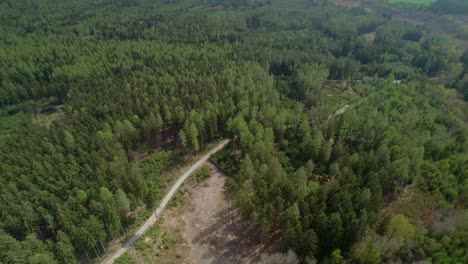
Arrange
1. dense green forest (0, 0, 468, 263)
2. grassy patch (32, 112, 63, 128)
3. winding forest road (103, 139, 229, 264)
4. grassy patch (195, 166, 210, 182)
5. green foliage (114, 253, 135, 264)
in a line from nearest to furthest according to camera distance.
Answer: dense green forest (0, 0, 468, 263) < green foliage (114, 253, 135, 264) < winding forest road (103, 139, 229, 264) < grassy patch (195, 166, 210, 182) < grassy patch (32, 112, 63, 128)

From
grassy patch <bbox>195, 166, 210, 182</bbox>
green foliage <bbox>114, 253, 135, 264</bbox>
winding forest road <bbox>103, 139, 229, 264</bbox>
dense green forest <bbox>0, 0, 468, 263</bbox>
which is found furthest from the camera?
grassy patch <bbox>195, 166, 210, 182</bbox>

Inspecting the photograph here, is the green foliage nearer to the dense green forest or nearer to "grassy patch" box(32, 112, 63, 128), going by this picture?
the dense green forest

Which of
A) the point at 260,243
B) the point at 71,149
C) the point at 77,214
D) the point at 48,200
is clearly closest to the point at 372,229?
the point at 260,243

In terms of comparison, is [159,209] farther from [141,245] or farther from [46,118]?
[46,118]

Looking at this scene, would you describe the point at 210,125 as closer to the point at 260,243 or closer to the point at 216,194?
the point at 216,194

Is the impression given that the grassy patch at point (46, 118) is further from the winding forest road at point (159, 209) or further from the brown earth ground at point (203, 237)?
the brown earth ground at point (203, 237)

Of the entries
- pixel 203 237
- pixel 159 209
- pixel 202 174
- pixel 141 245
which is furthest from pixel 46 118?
pixel 203 237

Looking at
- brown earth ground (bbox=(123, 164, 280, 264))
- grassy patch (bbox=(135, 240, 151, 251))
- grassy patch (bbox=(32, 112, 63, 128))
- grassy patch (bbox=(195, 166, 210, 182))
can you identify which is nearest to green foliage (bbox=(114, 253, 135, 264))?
brown earth ground (bbox=(123, 164, 280, 264))

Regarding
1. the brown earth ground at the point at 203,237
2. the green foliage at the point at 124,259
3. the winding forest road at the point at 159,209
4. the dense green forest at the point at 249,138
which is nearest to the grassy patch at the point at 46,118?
the dense green forest at the point at 249,138
